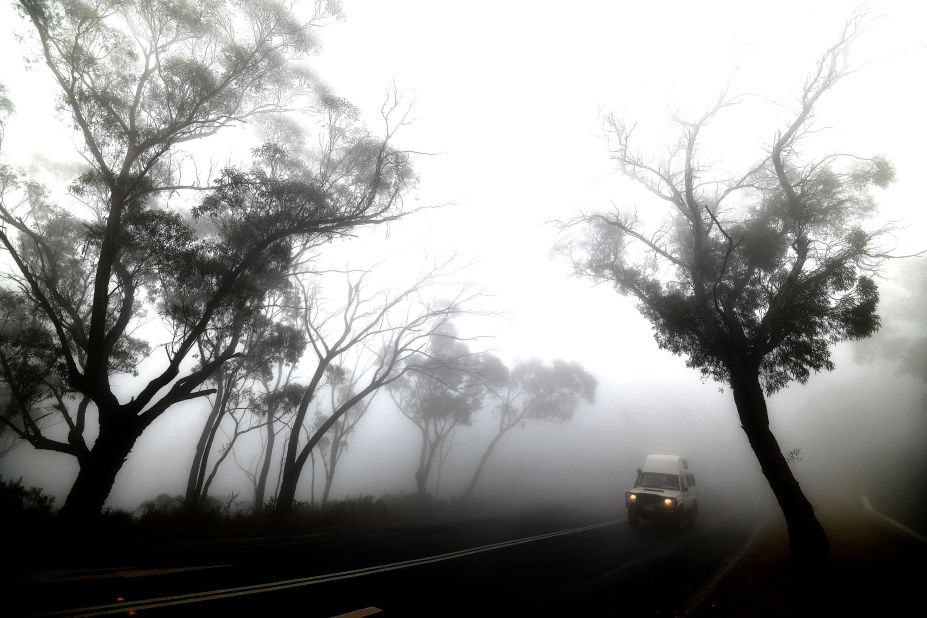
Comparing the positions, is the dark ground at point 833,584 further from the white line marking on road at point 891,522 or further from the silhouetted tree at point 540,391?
the silhouetted tree at point 540,391

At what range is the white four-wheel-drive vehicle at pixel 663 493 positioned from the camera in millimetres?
13905

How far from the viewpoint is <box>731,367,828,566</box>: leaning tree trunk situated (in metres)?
8.55

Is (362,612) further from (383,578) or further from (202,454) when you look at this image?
(202,454)

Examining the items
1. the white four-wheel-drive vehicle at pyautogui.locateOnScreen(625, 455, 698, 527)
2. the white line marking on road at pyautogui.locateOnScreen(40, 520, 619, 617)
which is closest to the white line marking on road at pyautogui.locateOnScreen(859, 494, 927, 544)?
the white four-wheel-drive vehicle at pyautogui.locateOnScreen(625, 455, 698, 527)

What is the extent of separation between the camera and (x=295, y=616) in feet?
14.3

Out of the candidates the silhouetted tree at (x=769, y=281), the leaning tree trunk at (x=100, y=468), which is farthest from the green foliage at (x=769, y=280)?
the leaning tree trunk at (x=100, y=468)

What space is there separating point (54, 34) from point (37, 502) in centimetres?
1212

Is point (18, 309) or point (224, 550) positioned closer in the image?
point (224, 550)

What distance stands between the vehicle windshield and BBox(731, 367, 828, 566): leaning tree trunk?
6.14 metres

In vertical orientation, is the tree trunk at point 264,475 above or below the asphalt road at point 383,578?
above

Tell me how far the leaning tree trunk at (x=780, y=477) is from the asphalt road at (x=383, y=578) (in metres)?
1.68

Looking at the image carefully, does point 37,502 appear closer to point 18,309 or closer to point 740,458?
point 18,309

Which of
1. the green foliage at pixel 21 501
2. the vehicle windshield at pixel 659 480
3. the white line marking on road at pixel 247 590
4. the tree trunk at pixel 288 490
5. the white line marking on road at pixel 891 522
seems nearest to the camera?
the white line marking on road at pixel 247 590

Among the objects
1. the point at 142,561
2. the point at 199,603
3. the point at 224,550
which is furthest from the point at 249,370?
the point at 199,603
